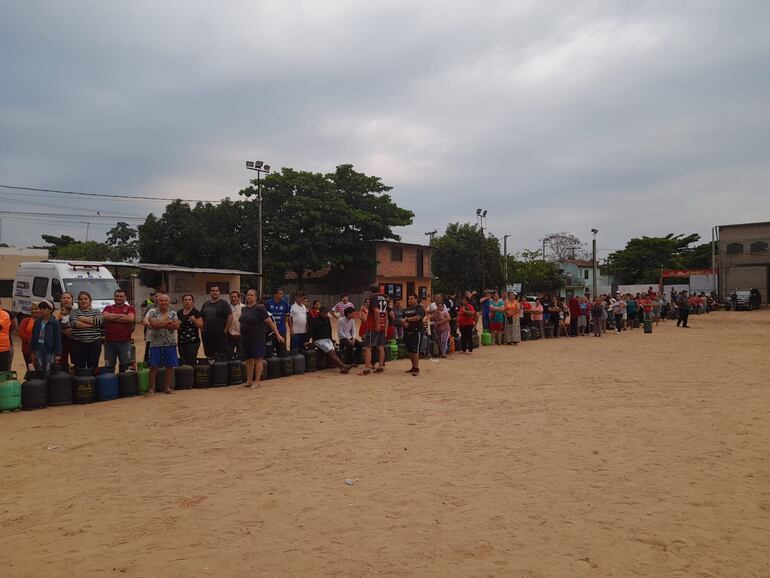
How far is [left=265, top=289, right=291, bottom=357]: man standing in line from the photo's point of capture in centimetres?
1196

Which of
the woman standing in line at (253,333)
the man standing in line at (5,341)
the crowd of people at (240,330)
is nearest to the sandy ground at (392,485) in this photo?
the woman standing in line at (253,333)

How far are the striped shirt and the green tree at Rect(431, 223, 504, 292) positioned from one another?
3940 centimetres

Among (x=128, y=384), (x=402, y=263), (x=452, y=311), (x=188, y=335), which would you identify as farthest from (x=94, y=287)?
(x=402, y=263)

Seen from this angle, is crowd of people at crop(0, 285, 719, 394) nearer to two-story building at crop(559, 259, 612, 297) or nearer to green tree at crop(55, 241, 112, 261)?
green tree at crop(55, 241, 112, 261)

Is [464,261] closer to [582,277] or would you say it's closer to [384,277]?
[384,277]

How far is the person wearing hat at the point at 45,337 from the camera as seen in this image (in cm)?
879

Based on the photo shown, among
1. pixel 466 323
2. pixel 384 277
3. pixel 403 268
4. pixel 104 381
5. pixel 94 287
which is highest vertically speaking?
pixel 403 268

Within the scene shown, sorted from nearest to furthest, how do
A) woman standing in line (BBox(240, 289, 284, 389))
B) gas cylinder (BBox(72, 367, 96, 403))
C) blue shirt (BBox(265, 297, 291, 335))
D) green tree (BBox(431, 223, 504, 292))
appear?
gas cylinder (BBox(72, 367, 96, 403)), woman standing in line (BBox(240, 289, 284, 389)), blue shirt (BBox(265, 297, 291, 335)), green tree (BBox(431, 223, 504, 292))

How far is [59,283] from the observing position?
17.2 meters

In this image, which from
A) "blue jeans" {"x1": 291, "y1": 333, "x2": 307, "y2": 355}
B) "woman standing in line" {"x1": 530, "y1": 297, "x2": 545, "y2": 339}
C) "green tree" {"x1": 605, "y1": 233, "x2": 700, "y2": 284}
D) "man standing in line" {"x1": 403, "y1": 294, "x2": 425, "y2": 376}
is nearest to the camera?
"man standing in line" {"x1": 403, "y1": 294, "x2": 425, "y2": 376}

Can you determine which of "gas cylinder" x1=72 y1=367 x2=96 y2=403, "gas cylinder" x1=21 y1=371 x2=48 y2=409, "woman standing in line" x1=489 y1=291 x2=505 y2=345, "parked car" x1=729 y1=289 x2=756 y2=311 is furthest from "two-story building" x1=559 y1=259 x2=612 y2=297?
"gas cylinder" x1=21 y1=371 x2=48 y2=409

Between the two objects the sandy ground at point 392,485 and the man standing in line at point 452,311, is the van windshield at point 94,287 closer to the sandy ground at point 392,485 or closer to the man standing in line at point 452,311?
the sandy ground at point 392,485

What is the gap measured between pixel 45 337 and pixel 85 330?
1.98 ft

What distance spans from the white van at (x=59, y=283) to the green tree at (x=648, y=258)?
58092 mm
